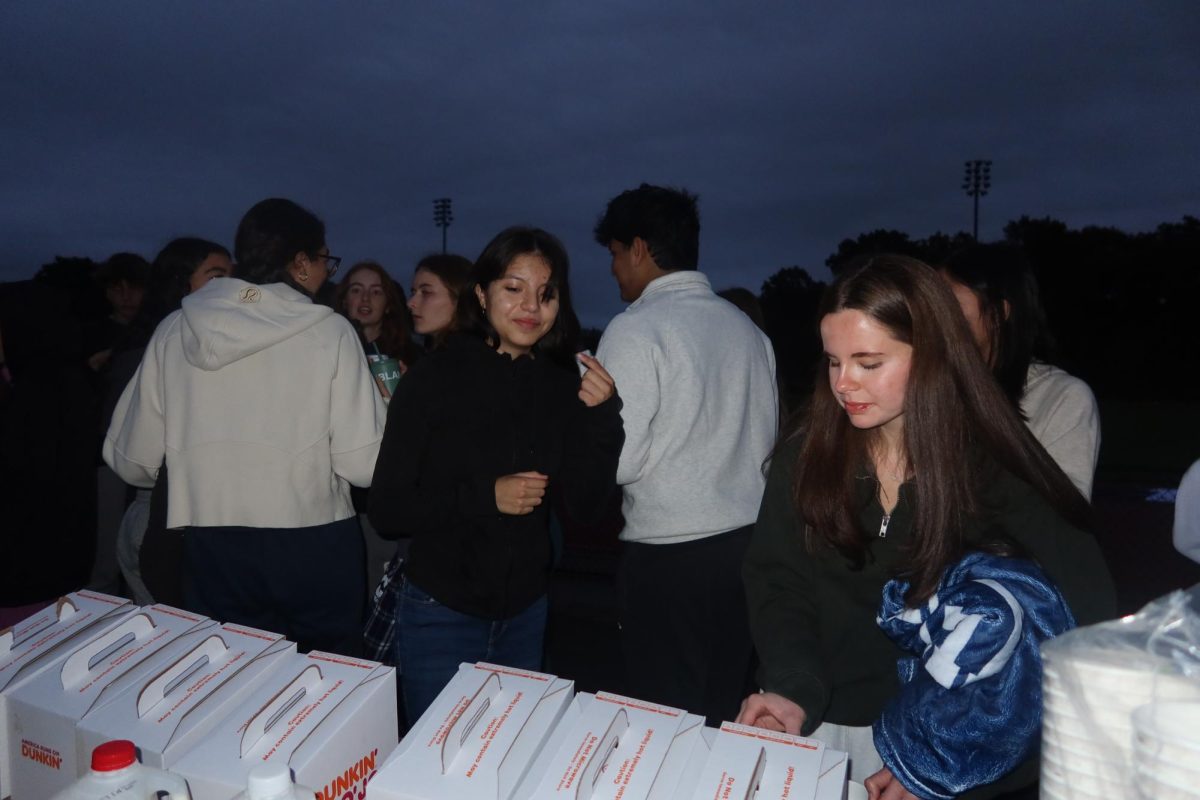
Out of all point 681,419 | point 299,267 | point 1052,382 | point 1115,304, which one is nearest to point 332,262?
point 299,267

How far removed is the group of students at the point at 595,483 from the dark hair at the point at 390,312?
1.40 meters

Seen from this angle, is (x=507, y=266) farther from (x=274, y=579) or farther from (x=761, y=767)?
(x=761, y=767)

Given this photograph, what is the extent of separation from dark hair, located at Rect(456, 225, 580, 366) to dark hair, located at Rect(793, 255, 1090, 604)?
90 cm

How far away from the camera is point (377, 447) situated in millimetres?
2357

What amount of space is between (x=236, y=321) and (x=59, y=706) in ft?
3.92

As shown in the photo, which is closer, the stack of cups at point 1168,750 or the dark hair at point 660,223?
the stack of cups at point 1168,750

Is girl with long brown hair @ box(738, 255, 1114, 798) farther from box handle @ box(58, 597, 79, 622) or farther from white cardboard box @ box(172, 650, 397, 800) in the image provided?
box handle @ box(58, 597, 79, 622)

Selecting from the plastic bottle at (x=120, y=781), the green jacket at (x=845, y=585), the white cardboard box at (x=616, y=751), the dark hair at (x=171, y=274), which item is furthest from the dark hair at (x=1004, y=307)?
the dark hair at (x=171, y=274)

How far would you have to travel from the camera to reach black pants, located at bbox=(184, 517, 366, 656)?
2.27m

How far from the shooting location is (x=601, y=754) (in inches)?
43.9

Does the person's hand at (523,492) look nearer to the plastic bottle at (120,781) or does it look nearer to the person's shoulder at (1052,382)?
the plastic bottle at (120,781)

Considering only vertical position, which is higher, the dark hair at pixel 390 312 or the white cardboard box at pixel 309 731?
the dark hair at pixel 390 312

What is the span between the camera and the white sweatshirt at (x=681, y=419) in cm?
263

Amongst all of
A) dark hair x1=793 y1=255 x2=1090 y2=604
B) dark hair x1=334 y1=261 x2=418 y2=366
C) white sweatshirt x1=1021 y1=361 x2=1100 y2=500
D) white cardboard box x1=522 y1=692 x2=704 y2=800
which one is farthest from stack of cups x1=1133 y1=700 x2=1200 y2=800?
dark hair x1=334 y1=261 x2=418 y2=366
